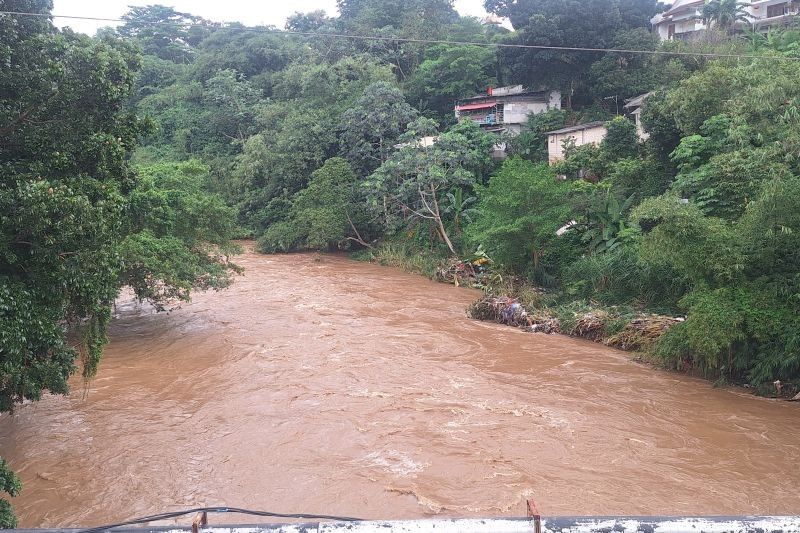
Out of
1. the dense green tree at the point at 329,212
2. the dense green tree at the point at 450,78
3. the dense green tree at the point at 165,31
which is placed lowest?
the dense green tree at the point at 329,212

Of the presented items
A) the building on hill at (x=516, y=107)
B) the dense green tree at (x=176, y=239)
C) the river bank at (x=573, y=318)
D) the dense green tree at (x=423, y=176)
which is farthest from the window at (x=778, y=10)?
the dense green tree at (x=176, y=239)

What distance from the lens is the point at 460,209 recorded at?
2319 cm

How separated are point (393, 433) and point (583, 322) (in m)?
6.62

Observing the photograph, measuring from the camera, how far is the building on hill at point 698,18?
3275cm

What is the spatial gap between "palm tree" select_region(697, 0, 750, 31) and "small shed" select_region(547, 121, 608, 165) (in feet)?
36.5

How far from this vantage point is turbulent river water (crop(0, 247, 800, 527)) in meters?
7.30

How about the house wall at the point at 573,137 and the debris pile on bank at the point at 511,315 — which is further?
the house wall at the point at 573,137

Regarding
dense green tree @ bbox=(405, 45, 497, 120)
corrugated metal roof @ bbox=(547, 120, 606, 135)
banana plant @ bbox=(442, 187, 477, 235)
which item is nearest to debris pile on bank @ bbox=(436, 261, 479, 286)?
banana plant @ bbox=(442, 187, 477, 235)

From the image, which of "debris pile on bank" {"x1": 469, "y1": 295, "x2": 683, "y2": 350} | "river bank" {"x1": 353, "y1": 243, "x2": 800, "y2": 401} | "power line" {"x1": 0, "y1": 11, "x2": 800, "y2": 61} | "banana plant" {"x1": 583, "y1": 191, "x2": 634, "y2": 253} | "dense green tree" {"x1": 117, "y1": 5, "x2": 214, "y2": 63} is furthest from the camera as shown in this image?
"dense green tree" {"x1": 117, "y1": 5, "x2": 214, "y2": 63}

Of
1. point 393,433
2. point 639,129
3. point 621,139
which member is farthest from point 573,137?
point 393,433

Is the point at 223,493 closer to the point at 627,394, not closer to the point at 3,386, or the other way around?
the point at 3,386

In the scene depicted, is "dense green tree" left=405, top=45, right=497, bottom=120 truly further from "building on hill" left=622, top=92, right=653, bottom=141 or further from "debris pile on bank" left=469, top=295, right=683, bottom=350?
"debris pile on bank" left=469, top=295, right=683, bottom=350

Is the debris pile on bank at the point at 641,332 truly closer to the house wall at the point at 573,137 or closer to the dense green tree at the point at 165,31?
the house wall at the point at 573,137

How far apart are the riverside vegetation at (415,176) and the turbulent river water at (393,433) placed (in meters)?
1.42
